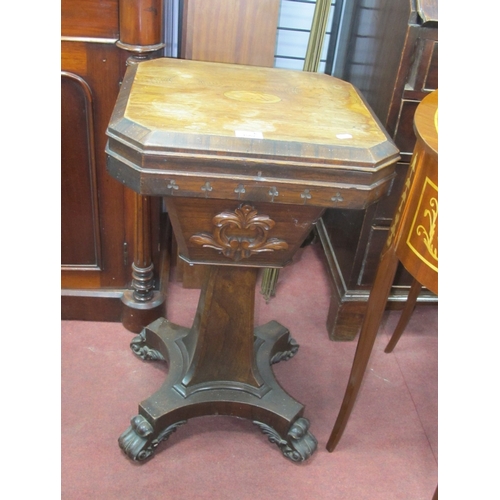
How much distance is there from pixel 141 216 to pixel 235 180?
0.70 meters

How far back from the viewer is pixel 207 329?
60.8 inches

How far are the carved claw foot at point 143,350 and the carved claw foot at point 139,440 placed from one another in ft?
1.02

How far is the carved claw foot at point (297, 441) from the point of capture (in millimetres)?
1568

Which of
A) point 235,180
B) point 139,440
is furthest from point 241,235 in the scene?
point 139,440

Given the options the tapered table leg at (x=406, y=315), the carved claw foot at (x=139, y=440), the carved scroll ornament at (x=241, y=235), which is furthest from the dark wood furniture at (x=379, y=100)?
the carved claw foot at (x=139, y=440)

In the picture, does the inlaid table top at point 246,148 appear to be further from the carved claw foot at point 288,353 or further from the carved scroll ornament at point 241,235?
the carved claw foot at point 288,353

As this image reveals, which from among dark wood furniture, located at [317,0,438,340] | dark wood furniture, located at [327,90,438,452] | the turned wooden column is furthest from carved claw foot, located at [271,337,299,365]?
dark wood furniture, located at [327,90,438,452]

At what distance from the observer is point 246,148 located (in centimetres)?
108

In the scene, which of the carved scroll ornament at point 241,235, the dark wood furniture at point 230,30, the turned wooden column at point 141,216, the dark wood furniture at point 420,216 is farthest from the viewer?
the dark wood furniture at point 230,30

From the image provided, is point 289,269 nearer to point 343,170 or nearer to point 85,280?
point 85,280

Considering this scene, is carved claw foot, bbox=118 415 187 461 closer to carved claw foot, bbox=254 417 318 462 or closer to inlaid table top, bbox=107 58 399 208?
carved claw foot, bbox=254 417 318 462

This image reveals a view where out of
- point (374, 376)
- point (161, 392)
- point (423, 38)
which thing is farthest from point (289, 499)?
point (423, 38)

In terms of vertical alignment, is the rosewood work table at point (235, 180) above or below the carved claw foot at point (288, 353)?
above

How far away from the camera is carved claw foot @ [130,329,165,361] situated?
184 cm
